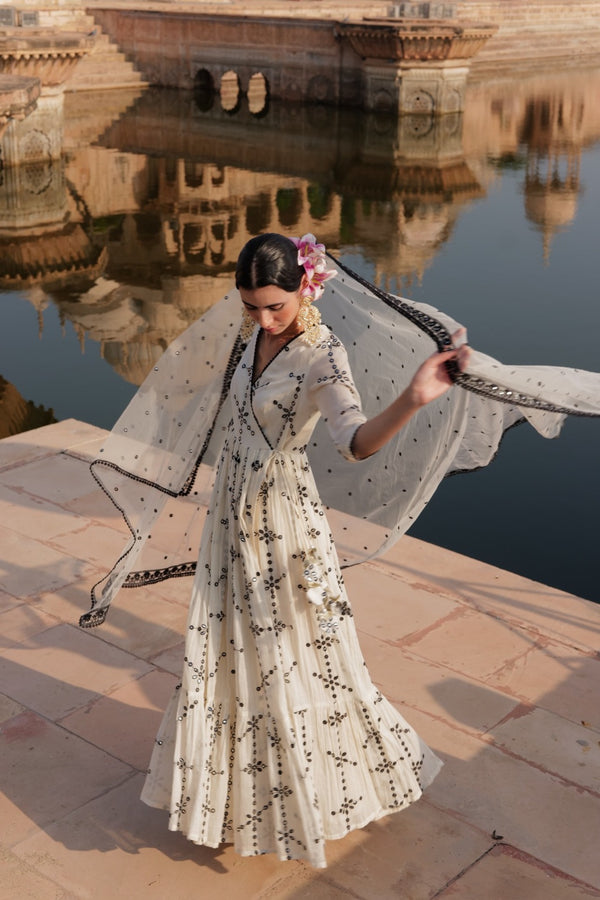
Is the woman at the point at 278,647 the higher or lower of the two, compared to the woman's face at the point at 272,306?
lower

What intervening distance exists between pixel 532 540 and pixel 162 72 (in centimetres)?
2489

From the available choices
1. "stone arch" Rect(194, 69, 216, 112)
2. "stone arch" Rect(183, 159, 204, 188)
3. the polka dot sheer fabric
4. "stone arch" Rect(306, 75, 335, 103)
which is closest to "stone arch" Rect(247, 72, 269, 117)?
"stone arch" Rect(194, 69, 216, 112)

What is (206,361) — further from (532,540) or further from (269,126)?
(269,126)

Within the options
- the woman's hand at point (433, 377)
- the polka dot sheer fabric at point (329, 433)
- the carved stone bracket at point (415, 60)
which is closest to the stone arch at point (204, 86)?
the carved stone bracket at point (415, 60)

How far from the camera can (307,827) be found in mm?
3127

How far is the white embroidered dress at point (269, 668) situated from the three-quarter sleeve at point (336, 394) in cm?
4

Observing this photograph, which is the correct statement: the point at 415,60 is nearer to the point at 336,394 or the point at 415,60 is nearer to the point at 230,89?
the point at 230,89

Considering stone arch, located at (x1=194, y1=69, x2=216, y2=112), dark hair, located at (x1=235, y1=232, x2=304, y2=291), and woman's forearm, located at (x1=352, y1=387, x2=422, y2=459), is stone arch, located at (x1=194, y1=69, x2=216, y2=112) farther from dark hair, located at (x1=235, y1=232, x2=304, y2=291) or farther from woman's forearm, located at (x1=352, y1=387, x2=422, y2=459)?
woman's forearm, located at (x1=352, y1=387, x2=422, y2=459)

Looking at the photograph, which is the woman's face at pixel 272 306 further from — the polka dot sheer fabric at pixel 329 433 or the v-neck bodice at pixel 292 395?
the polka dot sheer fabric at pixel 329 433

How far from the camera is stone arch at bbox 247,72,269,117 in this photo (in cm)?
2958

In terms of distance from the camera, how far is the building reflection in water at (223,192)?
14039 mm

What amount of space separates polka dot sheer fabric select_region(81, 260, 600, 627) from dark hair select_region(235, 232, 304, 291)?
1.67 ft

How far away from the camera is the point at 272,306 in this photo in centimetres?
295

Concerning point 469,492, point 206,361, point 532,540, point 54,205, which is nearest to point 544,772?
point 206,361
